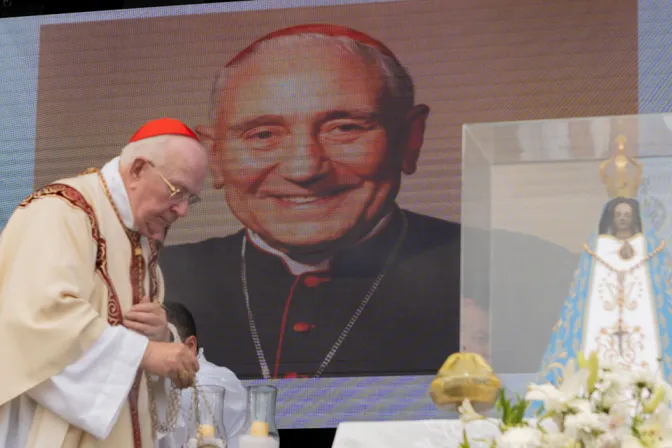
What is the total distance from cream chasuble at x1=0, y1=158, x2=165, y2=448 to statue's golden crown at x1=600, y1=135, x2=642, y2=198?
4.62 feet

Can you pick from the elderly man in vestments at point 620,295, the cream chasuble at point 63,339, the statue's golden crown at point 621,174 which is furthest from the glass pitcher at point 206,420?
the statue's golden crown at point 621,174

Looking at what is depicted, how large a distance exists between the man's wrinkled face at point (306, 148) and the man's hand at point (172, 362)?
169 cm

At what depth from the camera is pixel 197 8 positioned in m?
5.76

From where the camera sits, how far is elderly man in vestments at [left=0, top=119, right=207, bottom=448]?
3.73m

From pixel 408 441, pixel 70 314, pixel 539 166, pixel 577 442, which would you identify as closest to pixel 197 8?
pixel 70 314

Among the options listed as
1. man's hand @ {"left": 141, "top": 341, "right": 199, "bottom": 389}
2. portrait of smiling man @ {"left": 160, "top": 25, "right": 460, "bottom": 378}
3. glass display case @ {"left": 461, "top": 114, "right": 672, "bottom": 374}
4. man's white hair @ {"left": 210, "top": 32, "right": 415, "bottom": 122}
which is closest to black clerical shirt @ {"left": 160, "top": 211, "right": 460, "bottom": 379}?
portrait of smiling man @ {"left": 160, "top": 25, "right": 460, "bottom": 378}

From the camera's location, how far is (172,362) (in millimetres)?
3771

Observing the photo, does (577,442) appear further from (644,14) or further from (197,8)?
(197,8)

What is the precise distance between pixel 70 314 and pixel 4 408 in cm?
34

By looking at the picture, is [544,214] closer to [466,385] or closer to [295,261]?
[466,385]

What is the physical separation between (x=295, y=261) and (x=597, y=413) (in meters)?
3.27

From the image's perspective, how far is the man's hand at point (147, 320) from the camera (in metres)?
3.94

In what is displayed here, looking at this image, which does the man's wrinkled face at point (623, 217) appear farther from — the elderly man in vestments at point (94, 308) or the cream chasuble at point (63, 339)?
the cream chasuble at point (63, 339)

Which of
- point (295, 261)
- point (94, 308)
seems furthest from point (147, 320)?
point (295, 261)
